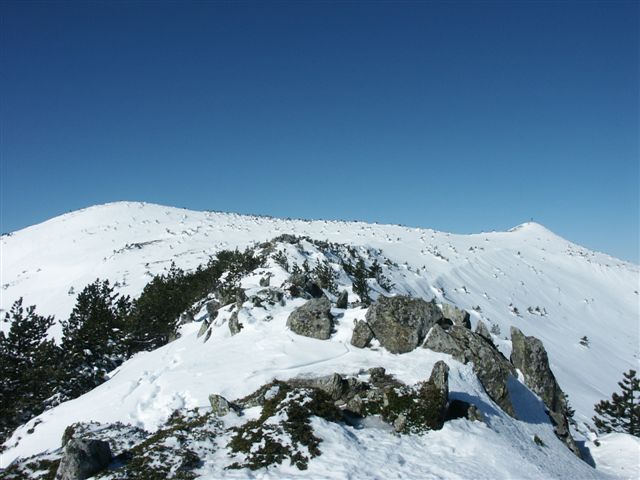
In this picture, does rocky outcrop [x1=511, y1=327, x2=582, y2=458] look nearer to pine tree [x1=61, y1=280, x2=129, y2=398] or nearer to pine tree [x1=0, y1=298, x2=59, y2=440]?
pine tree [x1=61, y1=280, x2=129, y2=398]

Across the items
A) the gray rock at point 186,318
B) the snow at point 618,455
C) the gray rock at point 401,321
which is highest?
the gray rock at point 401,321

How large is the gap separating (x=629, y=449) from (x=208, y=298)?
3175 centimetres

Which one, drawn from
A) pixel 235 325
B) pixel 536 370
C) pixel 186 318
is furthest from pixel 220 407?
pixel 186 318

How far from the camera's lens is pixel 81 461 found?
9984mm

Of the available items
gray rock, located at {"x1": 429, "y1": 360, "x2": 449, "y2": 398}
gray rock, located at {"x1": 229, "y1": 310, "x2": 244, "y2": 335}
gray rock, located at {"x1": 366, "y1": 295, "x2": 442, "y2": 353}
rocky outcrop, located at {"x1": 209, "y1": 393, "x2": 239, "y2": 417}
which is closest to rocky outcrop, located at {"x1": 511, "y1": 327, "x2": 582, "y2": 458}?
gray rock, located at {"x1": 366, "y1": 295, "x2": 442, "y2": 353}

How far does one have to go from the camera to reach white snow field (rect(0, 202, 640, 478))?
41.0 feet

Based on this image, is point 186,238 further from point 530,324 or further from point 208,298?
point 530,324

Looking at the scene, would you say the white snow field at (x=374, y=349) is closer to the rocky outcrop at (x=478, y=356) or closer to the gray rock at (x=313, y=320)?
the gray rock at (x=313, y=320)

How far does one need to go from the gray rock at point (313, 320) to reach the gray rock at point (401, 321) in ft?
8.33

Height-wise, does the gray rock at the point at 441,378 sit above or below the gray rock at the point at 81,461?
above

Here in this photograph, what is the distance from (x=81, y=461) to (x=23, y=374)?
2069cm

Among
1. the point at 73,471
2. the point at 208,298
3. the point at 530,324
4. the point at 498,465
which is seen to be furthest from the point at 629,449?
the point at 530,324

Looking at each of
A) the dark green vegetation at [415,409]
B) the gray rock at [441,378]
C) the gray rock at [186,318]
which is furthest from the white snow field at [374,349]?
the gray rock at [186,318]

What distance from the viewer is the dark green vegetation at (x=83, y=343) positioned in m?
25.7
